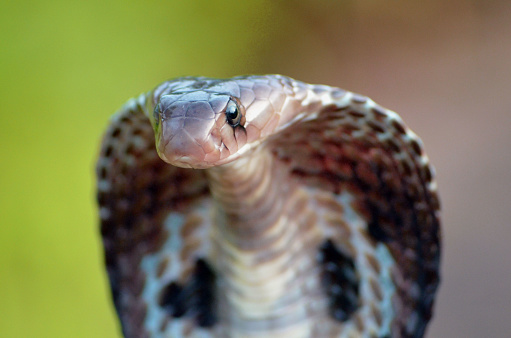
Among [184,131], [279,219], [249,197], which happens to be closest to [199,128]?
[184,131]

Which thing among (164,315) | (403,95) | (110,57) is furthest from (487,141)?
(164,315)

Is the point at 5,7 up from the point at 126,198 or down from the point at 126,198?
up

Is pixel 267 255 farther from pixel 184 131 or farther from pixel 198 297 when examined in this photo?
pixel 184 131

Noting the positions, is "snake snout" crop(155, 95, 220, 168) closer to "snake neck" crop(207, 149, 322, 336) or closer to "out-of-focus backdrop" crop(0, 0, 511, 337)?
"snake neck" crop(207, 149, 322, 336)

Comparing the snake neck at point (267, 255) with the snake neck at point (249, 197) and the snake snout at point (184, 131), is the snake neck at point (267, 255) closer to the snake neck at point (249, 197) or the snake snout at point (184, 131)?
the snake neck at point (249, 197)

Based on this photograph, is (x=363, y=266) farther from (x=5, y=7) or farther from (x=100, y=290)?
(x=5, y=7)

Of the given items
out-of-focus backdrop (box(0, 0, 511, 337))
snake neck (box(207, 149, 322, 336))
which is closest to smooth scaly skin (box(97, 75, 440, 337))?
snake neck (box(207, 149, 322, 336))
